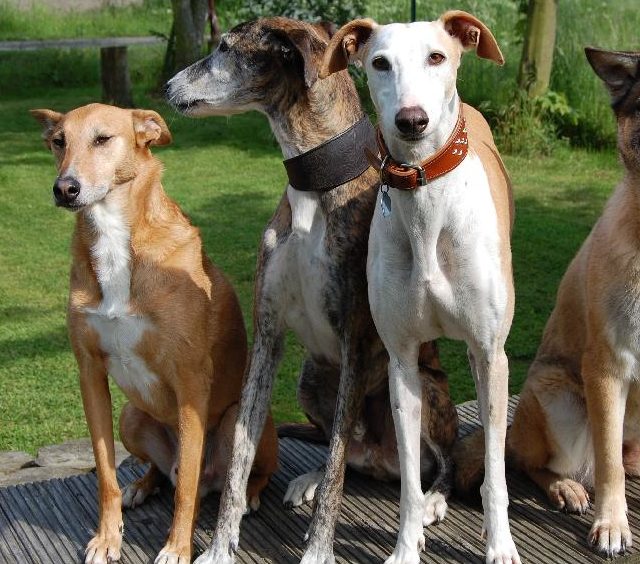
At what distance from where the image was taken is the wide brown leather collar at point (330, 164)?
3.44 m

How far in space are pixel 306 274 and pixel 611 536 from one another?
1377 millimetres

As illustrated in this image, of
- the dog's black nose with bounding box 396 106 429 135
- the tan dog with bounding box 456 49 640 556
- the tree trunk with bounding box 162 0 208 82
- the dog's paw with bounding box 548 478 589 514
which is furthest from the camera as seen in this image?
the tree trunk with bounding box 162 0 208 82

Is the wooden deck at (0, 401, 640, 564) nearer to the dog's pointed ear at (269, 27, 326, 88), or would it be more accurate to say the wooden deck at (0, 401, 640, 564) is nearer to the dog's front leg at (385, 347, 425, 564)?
the dog's front leg at (385, 347, 425, 564)

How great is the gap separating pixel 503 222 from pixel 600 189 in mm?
6570

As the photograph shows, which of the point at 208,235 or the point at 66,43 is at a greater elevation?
the point at 208,235

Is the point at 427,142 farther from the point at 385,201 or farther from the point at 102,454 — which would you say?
the point at 102,454

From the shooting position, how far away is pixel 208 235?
8453 mm

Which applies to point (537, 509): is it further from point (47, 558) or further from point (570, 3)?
point (570, 3)

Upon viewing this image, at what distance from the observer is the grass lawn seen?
5812 millimetres

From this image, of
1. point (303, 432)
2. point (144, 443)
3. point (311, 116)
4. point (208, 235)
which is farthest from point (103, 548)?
point (208, 235)

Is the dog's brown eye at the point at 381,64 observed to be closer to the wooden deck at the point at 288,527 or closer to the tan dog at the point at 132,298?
the tan dog at the point at 132,298

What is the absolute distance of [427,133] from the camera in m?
2.88

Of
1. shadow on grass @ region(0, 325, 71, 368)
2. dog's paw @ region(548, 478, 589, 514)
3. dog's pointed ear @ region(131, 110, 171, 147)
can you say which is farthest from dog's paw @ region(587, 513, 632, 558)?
shadow on grass @ region(0, 325, 71, 368)

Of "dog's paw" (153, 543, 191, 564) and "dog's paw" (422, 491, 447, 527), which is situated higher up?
"dog's paw" (153, 543, 191, 564)
